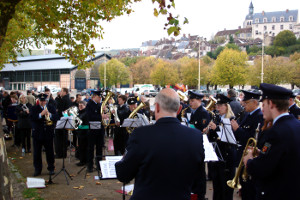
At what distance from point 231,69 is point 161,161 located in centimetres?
5698

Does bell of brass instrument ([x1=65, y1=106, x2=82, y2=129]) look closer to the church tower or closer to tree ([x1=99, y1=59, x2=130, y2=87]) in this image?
tree ([x1=99, y1=59, x2=130, y2=87])

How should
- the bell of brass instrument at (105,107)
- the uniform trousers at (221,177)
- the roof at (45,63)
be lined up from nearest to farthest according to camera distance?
the uniform trousers at (221,177) < the bell of brass instrument at (105,107) < the roof at (45,63)

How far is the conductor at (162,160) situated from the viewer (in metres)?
2.88

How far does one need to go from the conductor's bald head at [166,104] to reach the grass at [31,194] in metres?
5.48

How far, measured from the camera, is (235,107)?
11.6 meters

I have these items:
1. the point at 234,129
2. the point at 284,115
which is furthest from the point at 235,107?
A: the point at 284,115

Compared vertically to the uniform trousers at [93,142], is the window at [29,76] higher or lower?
higher

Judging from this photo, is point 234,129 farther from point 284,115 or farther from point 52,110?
point 52,110

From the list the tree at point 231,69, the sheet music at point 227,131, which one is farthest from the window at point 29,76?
the sheet music at point 227,131

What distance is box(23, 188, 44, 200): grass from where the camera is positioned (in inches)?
286

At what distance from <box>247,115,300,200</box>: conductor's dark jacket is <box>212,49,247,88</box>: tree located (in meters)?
55.9

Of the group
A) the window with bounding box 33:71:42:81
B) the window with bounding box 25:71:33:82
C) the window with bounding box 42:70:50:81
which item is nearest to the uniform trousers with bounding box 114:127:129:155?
the window with bounding box 42:70:50:81

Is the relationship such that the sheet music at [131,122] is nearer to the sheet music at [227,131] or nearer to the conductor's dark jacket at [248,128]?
the sheet music at [227,131]

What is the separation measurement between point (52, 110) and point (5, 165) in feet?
12.6
